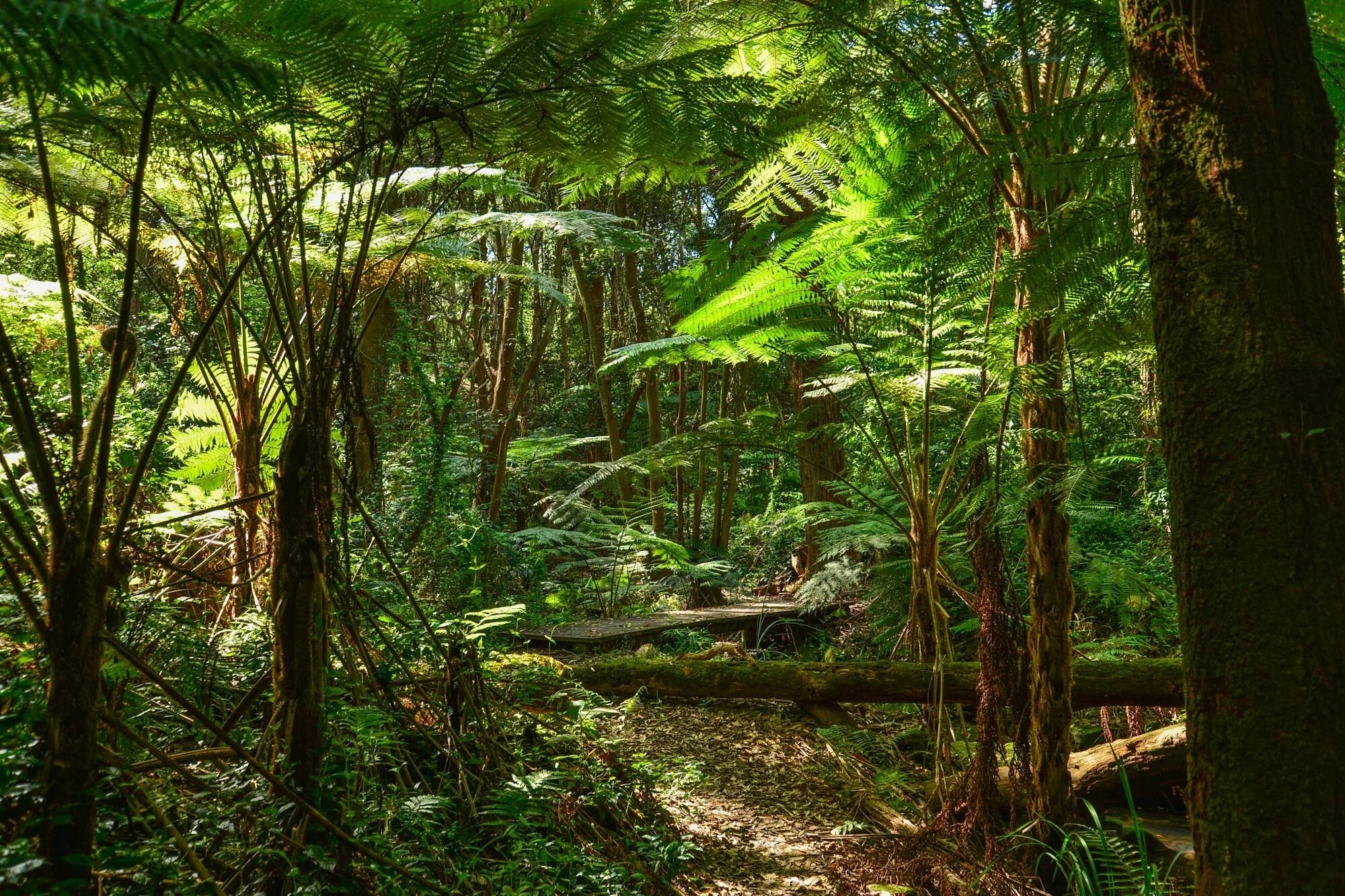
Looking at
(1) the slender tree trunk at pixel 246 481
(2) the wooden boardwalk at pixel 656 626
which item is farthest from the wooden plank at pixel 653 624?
(1) the slender tree trunk at pixel 246 481

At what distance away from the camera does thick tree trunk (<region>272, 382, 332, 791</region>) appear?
1615 millimetres

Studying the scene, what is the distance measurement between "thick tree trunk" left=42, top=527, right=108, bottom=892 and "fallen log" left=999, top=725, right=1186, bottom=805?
3.48m

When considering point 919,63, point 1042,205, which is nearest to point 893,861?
point 1042,205

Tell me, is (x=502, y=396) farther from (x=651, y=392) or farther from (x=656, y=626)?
(x=656, y=626)

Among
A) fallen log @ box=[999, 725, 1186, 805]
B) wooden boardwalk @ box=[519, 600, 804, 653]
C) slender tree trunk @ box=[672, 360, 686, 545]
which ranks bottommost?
fallen log @ box=[999, 725, 1186, 805]

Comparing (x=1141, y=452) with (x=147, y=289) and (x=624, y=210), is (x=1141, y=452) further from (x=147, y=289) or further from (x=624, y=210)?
(x=147, y=289)

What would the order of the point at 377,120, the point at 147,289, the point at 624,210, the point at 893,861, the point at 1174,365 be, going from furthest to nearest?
the point at 624,210, the point at 147,289, the point at 893,861, the point at 377,120, the point at 1174,365

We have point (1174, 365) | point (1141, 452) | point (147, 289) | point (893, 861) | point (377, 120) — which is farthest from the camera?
point (147, 289)

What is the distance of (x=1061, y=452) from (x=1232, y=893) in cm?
177

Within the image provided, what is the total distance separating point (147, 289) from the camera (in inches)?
384

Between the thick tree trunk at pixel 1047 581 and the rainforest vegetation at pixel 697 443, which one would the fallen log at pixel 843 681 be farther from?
the thick tree trunk at pixel 1047 581

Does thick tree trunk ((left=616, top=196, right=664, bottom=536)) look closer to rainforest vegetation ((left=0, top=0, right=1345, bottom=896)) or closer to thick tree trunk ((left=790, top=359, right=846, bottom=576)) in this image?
thick tree trunk ((left=790, top=359, right=846, bottom=576))

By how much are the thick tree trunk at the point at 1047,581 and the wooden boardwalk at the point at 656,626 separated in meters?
3.28

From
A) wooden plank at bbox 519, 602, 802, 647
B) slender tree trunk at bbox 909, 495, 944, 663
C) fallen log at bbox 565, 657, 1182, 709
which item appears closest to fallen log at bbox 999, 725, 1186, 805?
fallen log at bbox 565, 657, 1182, 709
